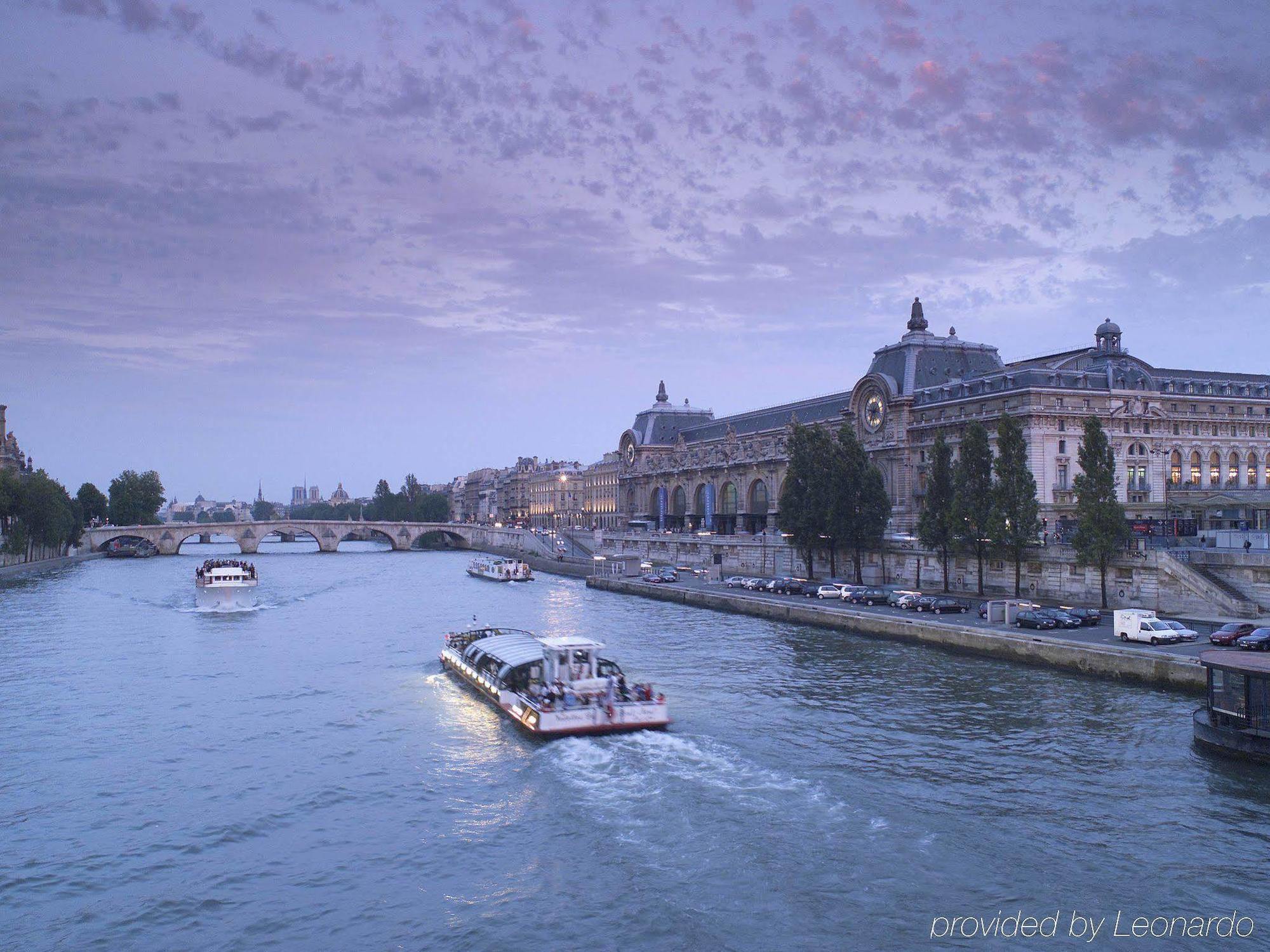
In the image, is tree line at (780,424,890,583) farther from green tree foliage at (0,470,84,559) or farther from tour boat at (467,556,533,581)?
green tree foliage at (0,470,84,559)

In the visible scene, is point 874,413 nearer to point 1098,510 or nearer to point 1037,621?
point 1098,510

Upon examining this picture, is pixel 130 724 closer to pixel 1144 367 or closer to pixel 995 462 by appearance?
pixel 995 462

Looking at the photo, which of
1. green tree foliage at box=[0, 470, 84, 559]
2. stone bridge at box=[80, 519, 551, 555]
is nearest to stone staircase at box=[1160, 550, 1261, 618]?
stone bridge at box=[80, 519, 551, 555]

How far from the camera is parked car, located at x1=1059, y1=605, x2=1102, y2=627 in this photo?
46.3 m

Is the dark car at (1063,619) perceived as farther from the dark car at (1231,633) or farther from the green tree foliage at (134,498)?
the green tree foliage at (134,498)

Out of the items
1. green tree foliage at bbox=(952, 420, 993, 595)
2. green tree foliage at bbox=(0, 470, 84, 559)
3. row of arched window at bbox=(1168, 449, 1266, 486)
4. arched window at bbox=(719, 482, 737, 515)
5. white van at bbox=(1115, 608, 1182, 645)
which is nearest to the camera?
white van at bbox=(1115, 608, 1182, 645)

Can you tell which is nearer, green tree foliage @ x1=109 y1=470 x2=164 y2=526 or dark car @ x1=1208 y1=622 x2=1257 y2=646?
dark car @ x1=1208 y1=622 x2=1257 y2=646

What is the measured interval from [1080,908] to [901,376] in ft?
238

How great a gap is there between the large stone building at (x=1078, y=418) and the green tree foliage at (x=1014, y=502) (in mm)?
11975

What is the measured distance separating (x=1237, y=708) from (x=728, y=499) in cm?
9651

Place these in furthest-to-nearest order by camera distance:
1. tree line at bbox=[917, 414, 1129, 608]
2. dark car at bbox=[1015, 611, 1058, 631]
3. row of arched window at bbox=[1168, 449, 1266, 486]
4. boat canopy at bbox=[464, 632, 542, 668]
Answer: row of arched window at bbox=[1168, 449, 1266, 486] < tree line at bbox=[917, 414, 1129, 608] < dark car at bbox=[1015, 611, 1058, 631] < boat canopy at bbox=[464, 632, 542, 668]

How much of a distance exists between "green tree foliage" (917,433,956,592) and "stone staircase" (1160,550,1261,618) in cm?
1301

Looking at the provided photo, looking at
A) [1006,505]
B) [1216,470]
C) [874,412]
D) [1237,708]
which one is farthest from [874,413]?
[1237,708]

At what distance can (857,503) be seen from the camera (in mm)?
70438
